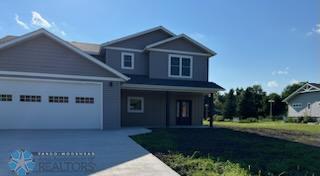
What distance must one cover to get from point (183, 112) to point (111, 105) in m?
6.83

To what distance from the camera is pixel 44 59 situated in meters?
14.1

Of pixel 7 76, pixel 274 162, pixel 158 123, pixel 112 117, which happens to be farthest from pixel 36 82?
pixel 274 162

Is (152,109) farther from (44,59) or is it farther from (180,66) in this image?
(44,59)

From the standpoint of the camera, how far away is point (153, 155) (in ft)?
25.1

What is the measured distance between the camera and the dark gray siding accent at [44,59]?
44.7 ft

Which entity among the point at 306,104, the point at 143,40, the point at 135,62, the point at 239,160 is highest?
the point at 143,40

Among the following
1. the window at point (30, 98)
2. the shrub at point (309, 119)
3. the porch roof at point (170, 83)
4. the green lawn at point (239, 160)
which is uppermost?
the porch roof at point (170, 83)

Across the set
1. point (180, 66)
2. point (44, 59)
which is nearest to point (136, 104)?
point (180, 66)

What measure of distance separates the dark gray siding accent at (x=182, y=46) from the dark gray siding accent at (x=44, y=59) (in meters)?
6.03

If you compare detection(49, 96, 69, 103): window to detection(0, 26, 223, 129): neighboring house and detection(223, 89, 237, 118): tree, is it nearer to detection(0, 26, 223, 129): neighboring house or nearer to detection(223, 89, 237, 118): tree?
detection(0, 26, 223, 129): neighboring house

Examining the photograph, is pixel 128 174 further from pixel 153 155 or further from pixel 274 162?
pixel 274 162

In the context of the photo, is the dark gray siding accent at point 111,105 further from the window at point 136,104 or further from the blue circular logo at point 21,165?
the blue circular logo at point 21,165

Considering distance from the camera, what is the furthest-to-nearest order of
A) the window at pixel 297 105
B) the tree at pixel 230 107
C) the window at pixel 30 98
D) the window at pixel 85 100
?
the tree at pixel 230 107 < the window at pixel 297 105 < the window at pixel 85 100 < the window at pixel 30 98

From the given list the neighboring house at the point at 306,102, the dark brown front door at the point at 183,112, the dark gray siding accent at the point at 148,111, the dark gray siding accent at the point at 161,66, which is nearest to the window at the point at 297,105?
the neighboring house at the point at 306,102
